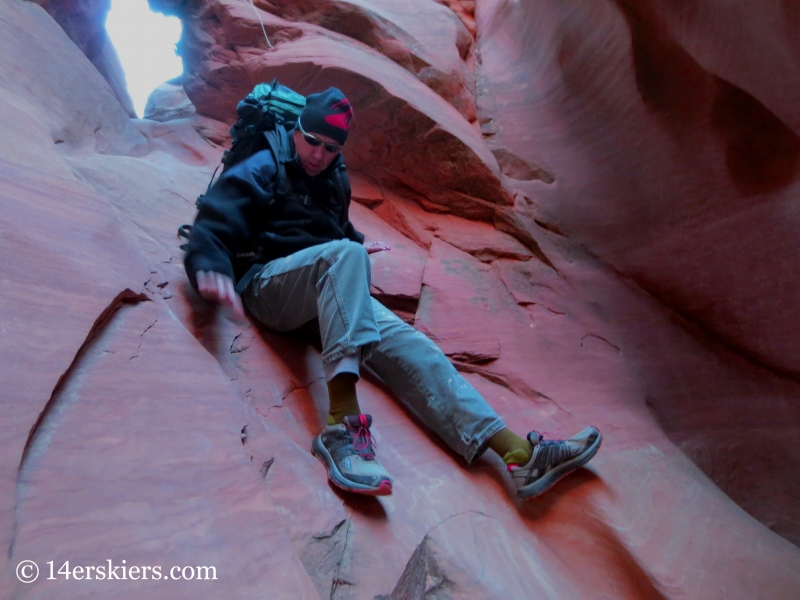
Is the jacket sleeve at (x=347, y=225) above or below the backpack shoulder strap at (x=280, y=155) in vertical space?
below

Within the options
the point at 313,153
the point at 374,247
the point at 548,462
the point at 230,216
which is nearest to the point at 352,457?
the point at 548,462

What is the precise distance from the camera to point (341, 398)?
211 centimetres

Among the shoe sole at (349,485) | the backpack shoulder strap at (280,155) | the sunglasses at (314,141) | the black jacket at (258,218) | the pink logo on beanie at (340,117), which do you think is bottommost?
the shoe sole at (349,485)

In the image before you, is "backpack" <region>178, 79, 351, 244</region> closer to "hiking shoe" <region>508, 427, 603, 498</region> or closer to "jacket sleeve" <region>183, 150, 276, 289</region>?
"jacket sleeve" <region>183, 150, 276, 289</region>

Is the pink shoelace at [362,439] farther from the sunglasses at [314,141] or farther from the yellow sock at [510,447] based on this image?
the sunglasses at [314,141]

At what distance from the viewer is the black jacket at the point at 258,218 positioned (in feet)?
7.06

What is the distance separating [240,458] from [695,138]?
383 cm

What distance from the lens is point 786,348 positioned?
145 inches

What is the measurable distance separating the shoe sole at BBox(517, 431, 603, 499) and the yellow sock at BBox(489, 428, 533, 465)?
0.35ft

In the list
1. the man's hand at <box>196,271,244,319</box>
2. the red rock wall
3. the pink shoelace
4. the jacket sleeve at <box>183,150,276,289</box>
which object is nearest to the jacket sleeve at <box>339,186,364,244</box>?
the jacket sleeve at <box>183,150,276,289</box>

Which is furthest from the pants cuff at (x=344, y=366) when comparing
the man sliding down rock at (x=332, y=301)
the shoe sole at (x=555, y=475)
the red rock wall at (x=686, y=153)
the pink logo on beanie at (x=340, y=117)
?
the red rock wall at (x=686, y=153)

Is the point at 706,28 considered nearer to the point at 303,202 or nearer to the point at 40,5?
the point at 303,202

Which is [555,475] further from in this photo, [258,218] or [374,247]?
[258,218]

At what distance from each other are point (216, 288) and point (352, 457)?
0.85 metres
